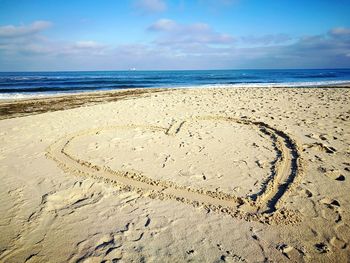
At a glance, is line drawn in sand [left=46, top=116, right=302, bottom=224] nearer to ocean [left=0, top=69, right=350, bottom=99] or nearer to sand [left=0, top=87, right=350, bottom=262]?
sand [left=0, top=87, right=350, bottom=262]

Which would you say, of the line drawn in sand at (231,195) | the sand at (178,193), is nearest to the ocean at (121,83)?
the sand at (178,193)

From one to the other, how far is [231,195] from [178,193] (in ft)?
2.86

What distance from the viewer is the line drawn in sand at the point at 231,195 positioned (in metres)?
3.30

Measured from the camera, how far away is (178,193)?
383 cm

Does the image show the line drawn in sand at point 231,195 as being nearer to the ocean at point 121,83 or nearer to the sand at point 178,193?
the sand at point 178,193

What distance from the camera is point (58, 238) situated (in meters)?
2.88

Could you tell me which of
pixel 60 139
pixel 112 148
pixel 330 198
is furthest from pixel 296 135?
pixel 60 139

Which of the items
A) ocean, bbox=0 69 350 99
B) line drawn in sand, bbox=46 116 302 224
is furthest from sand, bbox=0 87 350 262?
ocean, bbox=0 69 350 99

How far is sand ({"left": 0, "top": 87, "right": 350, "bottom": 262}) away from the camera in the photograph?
2717mm

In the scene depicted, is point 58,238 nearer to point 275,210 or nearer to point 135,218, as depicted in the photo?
point 135,218

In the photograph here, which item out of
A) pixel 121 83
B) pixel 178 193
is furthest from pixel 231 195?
pixel 121 83

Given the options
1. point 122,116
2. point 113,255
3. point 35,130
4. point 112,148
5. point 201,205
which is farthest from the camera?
point 122,116

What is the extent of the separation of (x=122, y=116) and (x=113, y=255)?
685 cm

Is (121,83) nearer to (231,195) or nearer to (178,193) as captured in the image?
(178,193)
